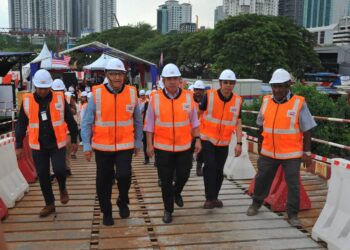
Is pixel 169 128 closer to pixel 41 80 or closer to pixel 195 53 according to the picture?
pixel 41 80

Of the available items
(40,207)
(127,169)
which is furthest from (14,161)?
(127,169)

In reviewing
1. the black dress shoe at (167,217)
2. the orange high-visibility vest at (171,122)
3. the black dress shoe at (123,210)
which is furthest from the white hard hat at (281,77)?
the black dress shoe at (123,210)

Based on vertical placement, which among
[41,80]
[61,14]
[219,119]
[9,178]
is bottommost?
[9,178]

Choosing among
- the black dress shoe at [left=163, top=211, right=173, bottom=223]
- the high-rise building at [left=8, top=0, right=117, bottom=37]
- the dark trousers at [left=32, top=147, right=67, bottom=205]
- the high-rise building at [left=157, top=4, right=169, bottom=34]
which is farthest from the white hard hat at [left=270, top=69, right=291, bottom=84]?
the high-rise building at [left=157, top=4, right=169, bottom=34]

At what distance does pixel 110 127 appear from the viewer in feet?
14.4

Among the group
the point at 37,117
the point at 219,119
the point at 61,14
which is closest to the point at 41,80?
the point at 37,117

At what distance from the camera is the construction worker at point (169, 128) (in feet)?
15.0

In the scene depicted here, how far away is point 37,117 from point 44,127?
0.14 m

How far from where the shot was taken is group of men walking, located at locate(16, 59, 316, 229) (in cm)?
440

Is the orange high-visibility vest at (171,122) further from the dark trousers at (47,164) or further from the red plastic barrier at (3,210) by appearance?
the red plastic barrier at (3,210)

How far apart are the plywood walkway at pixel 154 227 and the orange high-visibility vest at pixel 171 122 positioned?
92 cm

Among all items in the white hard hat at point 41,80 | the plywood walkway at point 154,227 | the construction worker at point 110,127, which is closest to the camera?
the plywood walkway at point 154,227

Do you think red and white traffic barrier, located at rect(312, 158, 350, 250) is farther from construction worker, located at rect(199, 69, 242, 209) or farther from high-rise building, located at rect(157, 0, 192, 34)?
high-rise building, located at rect(157, 0, 192, 34)

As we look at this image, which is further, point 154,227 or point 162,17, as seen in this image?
point 162,17
